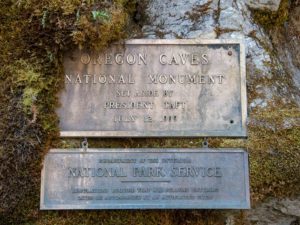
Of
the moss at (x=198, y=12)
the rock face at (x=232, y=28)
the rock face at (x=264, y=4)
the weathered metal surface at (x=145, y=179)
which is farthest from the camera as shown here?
the rock face at (x=264, y=4)

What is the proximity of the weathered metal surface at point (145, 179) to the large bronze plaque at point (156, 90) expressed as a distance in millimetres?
148

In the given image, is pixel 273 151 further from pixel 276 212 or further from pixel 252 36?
pixel 252 36

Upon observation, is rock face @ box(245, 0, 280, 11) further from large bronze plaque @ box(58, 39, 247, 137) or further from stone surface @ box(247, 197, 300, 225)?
stone surface @ box(247, 197, 300, 225)

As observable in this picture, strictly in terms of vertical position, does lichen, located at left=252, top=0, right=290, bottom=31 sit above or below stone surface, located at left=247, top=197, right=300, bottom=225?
above

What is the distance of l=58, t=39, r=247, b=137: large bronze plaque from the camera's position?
304cm

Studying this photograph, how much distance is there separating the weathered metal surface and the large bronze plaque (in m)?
0.15

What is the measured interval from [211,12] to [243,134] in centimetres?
96

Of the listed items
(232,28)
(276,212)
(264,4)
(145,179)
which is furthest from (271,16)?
(145,179)

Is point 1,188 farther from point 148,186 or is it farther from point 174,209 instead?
point 174,209

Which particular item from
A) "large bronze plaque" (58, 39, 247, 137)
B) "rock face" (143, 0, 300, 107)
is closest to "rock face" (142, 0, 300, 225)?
"rock face" (143, 0, 300, 107)

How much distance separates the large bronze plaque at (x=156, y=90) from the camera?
9.98 ft

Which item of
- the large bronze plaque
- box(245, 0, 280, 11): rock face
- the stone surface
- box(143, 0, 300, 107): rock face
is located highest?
box(245, 0, 280, 11): rock face

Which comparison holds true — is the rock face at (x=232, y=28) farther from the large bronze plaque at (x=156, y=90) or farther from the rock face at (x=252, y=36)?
the large bronze plaque at (x=156, y=90)

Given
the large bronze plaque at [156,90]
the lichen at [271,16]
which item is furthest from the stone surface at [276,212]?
the lichen at [271,16]
